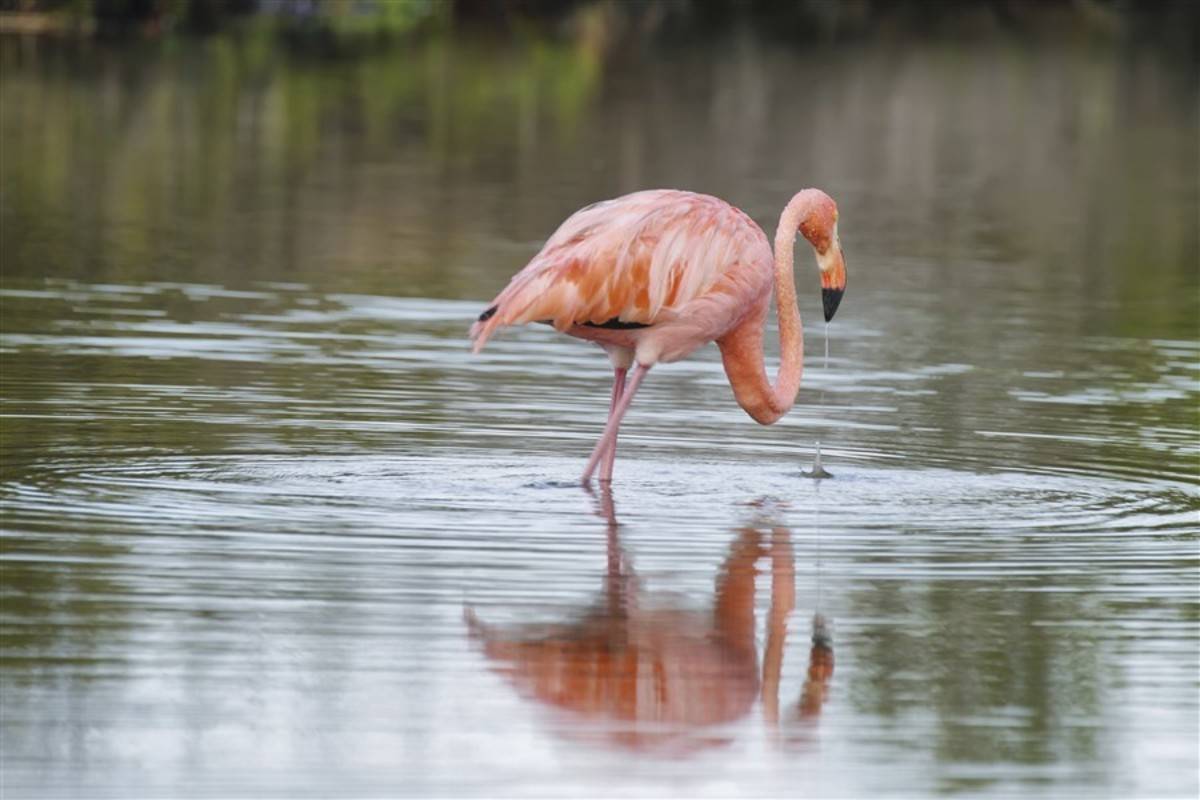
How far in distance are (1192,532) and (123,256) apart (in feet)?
35.1

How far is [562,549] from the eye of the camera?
8.80 m

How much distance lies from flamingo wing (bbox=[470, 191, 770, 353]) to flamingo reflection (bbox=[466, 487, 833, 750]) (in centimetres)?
162

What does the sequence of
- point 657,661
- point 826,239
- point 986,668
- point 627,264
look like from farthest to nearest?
point 826,239
point 627,264
point 986,668
point 657,661

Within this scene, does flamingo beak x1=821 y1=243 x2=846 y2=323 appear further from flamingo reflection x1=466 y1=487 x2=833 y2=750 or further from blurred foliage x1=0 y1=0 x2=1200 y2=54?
blurred foliage x1=0 y1=0 x2=1200 y2=54

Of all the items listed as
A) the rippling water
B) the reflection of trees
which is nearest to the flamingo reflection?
the rippling water

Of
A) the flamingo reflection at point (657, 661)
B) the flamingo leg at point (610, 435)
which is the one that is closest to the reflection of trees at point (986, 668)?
the flamingo reflection at point (657, 661)

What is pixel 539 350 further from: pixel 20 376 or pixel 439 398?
pixel 20 376

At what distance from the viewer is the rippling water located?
20.9ft

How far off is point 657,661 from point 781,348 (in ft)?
11.1

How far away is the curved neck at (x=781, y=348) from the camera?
1035 centimetres

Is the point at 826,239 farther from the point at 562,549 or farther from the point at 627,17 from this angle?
the point at 627,17

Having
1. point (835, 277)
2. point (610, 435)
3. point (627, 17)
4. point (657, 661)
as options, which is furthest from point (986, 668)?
point (627, 17)

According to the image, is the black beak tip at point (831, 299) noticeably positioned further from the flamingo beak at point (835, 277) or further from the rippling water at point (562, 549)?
the rippling water at point (562, 549)

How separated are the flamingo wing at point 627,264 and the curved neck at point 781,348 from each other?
0.19 metres
